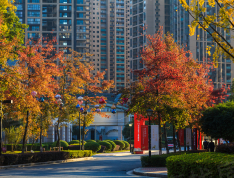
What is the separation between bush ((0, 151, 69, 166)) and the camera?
71.7 feet

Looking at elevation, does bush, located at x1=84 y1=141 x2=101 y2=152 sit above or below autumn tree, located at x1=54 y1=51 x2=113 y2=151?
below

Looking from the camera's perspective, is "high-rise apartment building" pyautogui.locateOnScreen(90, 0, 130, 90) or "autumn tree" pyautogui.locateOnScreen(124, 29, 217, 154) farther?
"high-rise apartment building" pyautogui.locateOnScreen(90, 0, 130, 90)

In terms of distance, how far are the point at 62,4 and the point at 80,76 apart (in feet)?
273

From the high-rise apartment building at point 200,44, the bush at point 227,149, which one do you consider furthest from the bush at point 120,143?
the high-rise apartment building at point 200,44

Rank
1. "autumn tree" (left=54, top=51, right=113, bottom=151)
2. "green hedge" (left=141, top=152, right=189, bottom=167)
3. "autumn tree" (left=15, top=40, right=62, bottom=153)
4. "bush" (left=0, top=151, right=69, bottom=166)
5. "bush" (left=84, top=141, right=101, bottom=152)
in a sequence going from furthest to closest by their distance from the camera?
1. "bush" (left=84, top=141, right=101, bottom=152)
2. "autumn tree" (left=54, top=51, right=113, bottom=151)
3. "autumn tree" (left=15, top=40, right=62, bottom=153)
4. "green hedge" (left=141, top=152, right=189, bottom=167)
5. "bush" (left=0, top=151, right=69, bottom=166)

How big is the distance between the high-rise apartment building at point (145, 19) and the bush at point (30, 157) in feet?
350

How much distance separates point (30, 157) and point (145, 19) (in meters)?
117

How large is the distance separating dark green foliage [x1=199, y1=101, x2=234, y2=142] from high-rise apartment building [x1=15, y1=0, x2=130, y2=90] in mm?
89365

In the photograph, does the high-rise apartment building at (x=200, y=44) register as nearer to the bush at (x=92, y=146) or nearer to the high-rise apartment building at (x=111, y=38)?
the high-rise apartment building at (x=111, y=38)

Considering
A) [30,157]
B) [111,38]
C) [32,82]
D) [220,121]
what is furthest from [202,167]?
[111,38]

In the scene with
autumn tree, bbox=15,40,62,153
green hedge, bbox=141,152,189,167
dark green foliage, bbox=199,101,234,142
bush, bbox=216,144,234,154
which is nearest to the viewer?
bush, bbox=216,144,234,154

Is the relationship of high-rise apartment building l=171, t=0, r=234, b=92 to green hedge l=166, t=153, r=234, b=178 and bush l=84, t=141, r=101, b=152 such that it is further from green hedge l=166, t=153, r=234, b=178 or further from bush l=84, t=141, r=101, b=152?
green hedge l=166, t=153, r=234, b=178

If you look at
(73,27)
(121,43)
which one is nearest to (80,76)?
(73,27)

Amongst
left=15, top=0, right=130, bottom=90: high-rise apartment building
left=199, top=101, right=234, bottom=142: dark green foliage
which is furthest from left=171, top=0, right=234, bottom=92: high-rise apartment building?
left=199, top=101, right=234, bottom=142: dark green foliage
